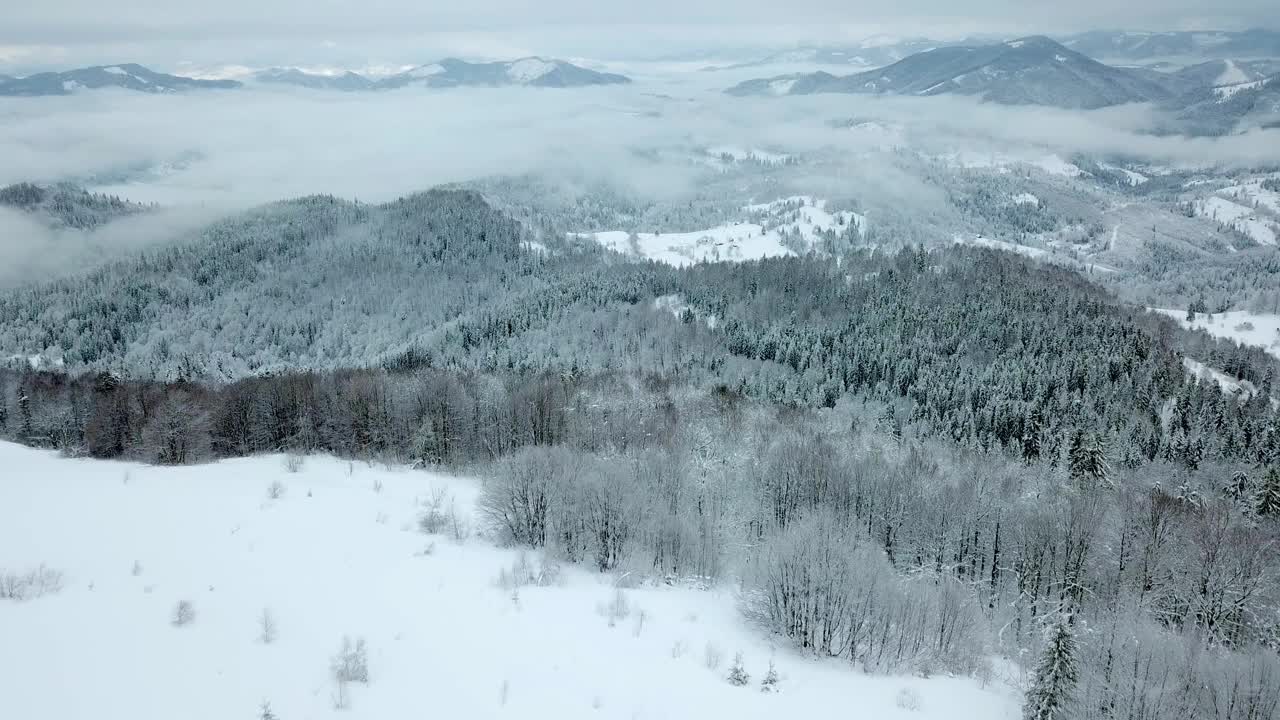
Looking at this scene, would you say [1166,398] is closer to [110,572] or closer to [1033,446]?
[1033,446]

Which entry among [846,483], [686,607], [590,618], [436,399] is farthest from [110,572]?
[436,399]

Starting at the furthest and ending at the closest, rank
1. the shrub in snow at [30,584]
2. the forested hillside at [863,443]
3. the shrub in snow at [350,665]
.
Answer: the forested hillside at [863,443] → the shrub in snow at [30,584] → the shrub in snow at [350,665]

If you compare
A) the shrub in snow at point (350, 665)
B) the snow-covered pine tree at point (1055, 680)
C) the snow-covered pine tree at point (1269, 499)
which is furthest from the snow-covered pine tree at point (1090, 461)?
the shrub in snow at point (350, 665)

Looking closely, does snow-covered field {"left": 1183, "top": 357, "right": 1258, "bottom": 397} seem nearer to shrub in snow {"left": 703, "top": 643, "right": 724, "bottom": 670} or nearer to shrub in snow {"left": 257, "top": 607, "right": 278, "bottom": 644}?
shrub in snow {"left": 703, "top": 643, "right": 724, "bottom": 670}

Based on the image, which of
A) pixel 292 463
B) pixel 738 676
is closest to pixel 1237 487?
pixel 738 676

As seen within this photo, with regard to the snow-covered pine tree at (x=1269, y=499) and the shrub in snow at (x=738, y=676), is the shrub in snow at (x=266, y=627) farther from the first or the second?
the snow-covered pine tree at (x=1269, y=499)

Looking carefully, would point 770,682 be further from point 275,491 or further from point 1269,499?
point 1269,499
